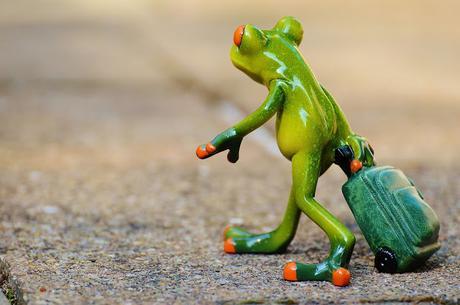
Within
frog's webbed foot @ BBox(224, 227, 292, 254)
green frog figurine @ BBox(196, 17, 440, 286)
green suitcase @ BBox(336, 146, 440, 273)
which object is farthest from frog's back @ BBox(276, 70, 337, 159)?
frog's webbed foot @ BBox(224, 227, 292, 254)

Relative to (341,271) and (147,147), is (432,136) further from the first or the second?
(341,271)

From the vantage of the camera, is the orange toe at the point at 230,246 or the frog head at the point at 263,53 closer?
the frog head at the point at 263,53

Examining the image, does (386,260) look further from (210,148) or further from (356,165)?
(210,148)

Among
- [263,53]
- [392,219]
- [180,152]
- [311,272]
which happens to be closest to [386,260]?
[392,219]

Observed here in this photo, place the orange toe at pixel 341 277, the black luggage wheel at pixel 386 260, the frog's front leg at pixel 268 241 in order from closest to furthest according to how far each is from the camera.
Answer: the orange toe at pixel 341 277 → the black luggage wheel at pixel 386 260 → the frog's front leg at pixel 268 241

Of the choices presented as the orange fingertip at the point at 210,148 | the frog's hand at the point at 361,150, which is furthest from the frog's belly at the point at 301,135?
the orange fingertip at the point at 210,148

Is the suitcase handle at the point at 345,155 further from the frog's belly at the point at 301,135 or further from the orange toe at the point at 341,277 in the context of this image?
the orange toe at the point at 341,277
